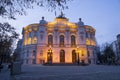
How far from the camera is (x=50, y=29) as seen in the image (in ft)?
263

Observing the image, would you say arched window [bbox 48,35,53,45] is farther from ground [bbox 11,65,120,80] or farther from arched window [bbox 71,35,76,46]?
ground [bbox 11,65,120,80]

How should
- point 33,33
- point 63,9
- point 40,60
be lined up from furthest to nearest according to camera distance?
point 33,33, point 40,60, point 63,9

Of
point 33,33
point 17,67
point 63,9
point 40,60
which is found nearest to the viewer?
point 63,9

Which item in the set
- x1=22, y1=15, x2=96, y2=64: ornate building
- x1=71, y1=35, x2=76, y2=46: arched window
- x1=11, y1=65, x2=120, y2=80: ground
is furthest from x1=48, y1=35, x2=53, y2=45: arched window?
x1=11, y1=65, x2=120, y2=80: ground

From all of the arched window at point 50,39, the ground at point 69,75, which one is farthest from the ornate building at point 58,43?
the ground at point 69,75

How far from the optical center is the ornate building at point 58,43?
75375mm

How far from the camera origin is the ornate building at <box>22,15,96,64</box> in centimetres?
7538

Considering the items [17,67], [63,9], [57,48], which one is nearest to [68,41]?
[57,48]

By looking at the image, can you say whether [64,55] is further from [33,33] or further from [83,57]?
[33,33]

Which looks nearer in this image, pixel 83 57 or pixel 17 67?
pixel 17 67

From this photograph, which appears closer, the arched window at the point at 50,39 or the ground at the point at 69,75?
the ground at the point at 69,75

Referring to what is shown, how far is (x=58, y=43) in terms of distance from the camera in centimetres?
7781

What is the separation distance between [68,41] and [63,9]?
72.0 metres

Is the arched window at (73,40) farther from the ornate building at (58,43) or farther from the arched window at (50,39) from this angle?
the arched window at (50,39)
